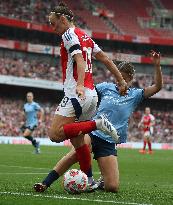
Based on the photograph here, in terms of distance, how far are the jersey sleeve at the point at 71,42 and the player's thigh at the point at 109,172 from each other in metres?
1.95

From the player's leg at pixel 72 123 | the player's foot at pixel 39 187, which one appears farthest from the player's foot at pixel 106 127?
the player's foot at pixel 39 187

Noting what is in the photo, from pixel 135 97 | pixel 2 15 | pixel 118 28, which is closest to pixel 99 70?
pixel 118 28

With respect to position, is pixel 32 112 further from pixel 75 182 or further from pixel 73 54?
pixel 73 54

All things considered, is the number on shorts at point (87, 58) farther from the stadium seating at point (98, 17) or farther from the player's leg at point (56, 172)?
the stadium seating at point (98, 17)

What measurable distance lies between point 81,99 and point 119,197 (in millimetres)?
1313

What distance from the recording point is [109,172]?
29.1ft

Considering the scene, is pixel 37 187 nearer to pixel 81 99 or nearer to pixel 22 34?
pixel 81 99

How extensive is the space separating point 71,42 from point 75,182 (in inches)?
69.8

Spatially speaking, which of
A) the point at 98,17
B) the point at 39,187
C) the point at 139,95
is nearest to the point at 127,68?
the point at 139,95

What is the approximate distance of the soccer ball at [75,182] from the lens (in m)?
7.92

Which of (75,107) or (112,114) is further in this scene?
(112,114)

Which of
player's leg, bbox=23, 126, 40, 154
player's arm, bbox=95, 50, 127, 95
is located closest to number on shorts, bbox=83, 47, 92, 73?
player's arm, bbox=95, 50, 127, 95

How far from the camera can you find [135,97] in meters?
9.23

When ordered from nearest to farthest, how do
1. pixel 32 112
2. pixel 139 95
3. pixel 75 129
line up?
pixel 75 129 → pixel 139 95 → pixel 32 112
